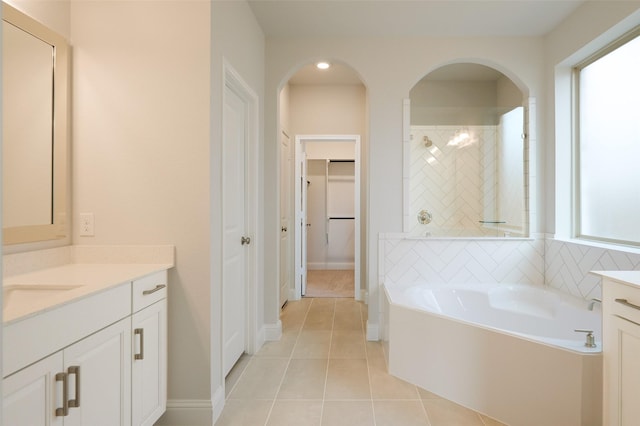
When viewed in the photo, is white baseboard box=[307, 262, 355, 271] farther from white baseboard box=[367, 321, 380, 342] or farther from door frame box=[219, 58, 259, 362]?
door frame box=[219, 58, 259, 362]

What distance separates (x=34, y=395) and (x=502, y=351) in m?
2.16

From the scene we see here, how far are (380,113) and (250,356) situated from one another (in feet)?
7.69

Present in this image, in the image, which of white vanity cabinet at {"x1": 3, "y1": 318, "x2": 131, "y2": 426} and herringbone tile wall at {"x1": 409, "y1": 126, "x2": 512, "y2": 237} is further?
herringbone tile wall at {"x1": 409, "y1": 126, "x2": 512, "y2": 237}

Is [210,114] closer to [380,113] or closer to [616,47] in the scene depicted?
[380,113]

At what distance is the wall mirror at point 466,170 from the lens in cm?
339

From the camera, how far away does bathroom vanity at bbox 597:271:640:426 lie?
1.42 meters

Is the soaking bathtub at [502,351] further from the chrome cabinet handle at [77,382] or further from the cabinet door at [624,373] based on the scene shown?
the chrome cabinet handle at [77,382]

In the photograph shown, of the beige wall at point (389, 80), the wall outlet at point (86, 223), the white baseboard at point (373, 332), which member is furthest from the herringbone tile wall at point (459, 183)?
the wall outlet at point (86, 223)

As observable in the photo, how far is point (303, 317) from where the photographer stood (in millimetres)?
3994

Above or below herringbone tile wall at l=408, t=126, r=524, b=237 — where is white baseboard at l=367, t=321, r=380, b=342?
below

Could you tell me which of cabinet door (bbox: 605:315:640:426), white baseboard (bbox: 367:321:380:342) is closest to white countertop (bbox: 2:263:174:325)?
white baseboard (bbox: 367:321:380:342)

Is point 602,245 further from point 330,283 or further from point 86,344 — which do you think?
point 330,283

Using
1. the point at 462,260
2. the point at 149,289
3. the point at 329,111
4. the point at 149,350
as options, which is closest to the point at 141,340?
the point at 149,350

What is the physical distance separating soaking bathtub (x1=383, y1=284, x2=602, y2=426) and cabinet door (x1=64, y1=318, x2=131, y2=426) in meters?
1.71
